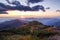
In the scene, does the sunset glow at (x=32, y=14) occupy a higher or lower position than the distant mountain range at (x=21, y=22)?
higher

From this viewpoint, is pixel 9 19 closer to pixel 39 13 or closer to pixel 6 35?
pixel 6 35

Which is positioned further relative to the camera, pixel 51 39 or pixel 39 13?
pixel 39 13

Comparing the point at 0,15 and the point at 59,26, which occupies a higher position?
the point at 0,15

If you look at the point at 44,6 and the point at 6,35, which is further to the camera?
the point at 44,6

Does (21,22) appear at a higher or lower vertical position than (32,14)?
lower

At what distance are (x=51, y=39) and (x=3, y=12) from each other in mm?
1195

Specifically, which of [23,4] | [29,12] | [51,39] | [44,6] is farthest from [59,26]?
[23,4]

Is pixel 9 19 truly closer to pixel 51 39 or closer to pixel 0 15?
pixel 0 15

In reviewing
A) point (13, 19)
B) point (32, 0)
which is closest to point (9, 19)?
point (13, 19)

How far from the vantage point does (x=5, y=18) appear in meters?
2.90

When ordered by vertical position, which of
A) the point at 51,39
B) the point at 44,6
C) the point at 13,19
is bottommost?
the point at 51,39

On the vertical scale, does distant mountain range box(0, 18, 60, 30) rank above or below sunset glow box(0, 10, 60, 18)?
below

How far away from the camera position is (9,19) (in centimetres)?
293

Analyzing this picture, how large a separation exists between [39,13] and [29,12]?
0.23 metres
